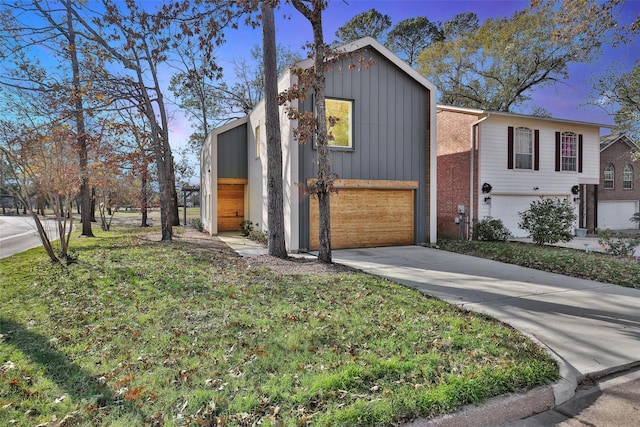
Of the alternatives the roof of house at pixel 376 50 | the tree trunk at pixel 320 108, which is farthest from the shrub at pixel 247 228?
the tree trunk at pixel 320 108

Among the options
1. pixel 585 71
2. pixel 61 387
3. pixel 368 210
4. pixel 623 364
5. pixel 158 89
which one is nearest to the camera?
pixel 61 387

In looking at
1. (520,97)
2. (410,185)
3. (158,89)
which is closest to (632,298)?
(410,185)

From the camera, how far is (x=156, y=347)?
355 centimetres

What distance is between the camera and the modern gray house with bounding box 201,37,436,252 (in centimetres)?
1073

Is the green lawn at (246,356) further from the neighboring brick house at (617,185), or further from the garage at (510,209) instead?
the neighboring brick house at (617,185)

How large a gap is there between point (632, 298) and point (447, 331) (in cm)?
404

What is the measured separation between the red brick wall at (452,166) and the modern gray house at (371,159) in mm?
2672

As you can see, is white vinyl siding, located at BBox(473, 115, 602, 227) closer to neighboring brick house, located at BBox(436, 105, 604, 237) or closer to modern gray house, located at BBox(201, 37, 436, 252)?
neighboring brick house, located at BBox(436, 105, 604, 237)

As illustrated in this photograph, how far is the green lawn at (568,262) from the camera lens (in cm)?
716

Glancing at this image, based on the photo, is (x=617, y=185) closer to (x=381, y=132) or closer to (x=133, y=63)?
(x=381, y=132)

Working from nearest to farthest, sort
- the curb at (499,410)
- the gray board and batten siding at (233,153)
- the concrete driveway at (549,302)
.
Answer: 1. the curb at (499,410)
2. the concrete driveway at (549,302)
3. the gray board and batten siding at (233,153)

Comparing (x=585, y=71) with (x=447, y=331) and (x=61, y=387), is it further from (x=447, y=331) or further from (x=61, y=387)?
(x=61, y=387)

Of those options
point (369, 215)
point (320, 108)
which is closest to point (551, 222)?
point (369, 215)

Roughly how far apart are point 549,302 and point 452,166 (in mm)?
10297
